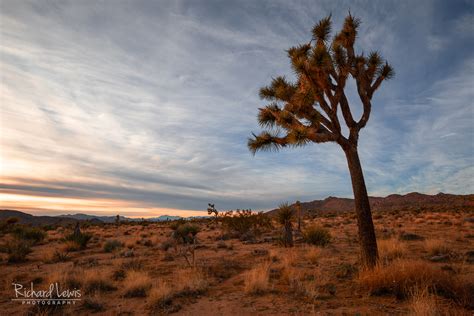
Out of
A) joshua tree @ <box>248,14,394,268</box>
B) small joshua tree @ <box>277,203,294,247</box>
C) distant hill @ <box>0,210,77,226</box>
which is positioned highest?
joshua tree @ <box>248,14,394,268</box>

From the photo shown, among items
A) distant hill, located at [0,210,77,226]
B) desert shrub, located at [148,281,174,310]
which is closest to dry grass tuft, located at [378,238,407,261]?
desert shrub, located at [148,281,174,310]

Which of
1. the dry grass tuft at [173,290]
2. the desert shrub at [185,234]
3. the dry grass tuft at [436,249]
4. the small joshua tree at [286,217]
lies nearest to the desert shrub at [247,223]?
the desert shrub at [185,234]

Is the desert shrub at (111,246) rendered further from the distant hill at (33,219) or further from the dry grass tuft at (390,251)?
the distant hill at (33,219)

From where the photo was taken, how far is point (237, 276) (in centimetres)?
800

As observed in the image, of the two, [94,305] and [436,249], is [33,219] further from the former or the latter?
[436,249]

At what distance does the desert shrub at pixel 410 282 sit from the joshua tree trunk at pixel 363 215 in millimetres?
714

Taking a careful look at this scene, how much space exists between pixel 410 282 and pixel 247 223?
14429 millimetres

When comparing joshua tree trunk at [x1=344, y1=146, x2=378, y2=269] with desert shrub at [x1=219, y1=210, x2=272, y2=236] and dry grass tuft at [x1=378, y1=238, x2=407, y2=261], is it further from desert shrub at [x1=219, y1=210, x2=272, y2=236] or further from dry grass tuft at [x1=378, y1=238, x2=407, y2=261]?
desert shrub at [x1=219, y1=210, x2=272, y2=236]

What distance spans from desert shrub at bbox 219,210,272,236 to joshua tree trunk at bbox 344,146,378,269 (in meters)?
12.4

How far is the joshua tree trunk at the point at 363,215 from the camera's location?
686cm

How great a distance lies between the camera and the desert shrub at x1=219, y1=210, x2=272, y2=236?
63.8ft

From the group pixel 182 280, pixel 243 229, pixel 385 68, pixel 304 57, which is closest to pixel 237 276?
pixel 182 280

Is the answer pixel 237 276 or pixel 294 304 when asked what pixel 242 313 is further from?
pixel 237 276

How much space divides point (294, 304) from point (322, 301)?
0.60 meters
